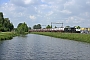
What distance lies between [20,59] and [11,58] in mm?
1503

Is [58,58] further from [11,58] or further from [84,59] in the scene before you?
[11,58]

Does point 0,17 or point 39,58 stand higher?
point 0,17

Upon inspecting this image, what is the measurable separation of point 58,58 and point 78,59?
289 cm

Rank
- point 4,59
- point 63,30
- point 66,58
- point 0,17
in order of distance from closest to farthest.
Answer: point 4,59, point 66,58, point 63,30, point 0,17

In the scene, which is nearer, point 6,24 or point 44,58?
point 44,58

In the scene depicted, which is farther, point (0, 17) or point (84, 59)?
point (0, 17)

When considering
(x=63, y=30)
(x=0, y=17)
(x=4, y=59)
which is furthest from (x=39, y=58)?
(x=0, y=17)

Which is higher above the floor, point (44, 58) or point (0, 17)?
point (0, 17)

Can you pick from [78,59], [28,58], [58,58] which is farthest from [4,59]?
[78,59]

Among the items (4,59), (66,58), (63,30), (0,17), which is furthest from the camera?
(0,17)

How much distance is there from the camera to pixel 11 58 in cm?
2845

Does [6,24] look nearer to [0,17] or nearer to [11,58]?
[0,17]

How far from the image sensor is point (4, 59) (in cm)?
2748

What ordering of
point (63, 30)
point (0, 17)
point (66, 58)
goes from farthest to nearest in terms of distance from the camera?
point (0, 17) → point (63, 30) → point (66, 58)
